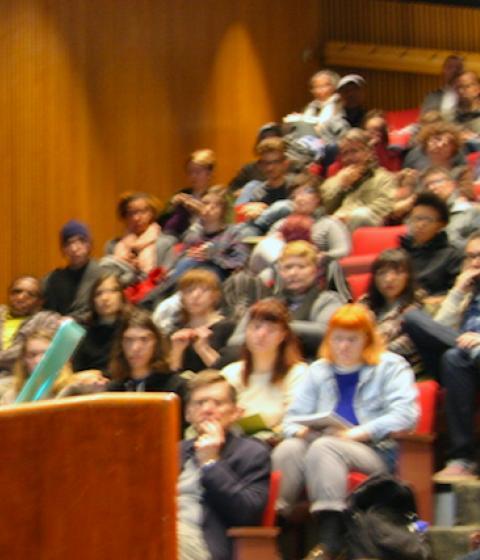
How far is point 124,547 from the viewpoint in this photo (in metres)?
1.63

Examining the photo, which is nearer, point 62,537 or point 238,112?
point 62,537

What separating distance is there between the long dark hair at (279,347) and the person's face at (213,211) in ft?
5.24

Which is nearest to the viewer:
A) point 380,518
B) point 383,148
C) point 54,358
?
point 54,358

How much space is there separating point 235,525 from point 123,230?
3.45 metres

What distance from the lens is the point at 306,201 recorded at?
5.20 metres

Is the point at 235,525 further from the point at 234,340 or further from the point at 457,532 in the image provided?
the point at 234,340

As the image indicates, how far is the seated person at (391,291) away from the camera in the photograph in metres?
4.05

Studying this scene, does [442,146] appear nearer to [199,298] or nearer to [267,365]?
[199,298]

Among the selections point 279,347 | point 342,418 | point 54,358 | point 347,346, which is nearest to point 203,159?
point 279,347

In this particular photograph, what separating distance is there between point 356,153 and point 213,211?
2.15ft

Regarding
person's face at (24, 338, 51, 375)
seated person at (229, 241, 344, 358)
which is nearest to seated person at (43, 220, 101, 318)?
seated person at (229, 241, 344, 358)

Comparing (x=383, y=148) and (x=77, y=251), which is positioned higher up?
(x=383, y=148)

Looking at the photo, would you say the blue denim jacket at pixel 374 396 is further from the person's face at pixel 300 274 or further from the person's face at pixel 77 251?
the person's face at pixel 77 251

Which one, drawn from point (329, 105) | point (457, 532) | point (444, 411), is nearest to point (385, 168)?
point (329, 105)
